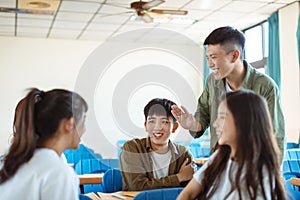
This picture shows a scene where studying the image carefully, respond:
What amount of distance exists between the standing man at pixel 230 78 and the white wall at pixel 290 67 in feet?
13.8

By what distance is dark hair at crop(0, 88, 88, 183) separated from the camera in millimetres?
1456

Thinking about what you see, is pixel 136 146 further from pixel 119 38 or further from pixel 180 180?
pixel 119 38

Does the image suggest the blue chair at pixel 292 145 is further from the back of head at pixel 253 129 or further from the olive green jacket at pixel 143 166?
the back of head at pixel 253 129

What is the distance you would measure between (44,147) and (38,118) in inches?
3.9

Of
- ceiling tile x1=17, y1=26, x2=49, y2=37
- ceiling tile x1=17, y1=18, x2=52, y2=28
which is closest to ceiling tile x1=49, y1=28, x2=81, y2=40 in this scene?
ceiling tile x1=17, y1=26, x2=49, y2=37

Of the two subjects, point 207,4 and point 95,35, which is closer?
point 207,4

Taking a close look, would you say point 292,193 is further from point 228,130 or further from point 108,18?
point 108,18

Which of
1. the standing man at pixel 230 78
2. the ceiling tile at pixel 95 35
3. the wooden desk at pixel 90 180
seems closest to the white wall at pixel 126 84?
the standing man at pixel 230 78

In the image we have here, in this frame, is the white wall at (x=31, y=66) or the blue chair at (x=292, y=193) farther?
the white wall at (x=31, y=66)

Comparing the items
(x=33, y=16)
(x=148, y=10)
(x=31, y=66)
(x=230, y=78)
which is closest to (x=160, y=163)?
(x=230, y=78)

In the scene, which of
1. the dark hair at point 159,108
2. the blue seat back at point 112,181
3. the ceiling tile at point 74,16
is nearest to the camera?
the dark hair at point 159,108

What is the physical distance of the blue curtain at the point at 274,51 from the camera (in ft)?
21.0

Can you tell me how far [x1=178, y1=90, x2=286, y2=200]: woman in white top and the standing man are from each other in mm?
432

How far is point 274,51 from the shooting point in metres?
6.46
